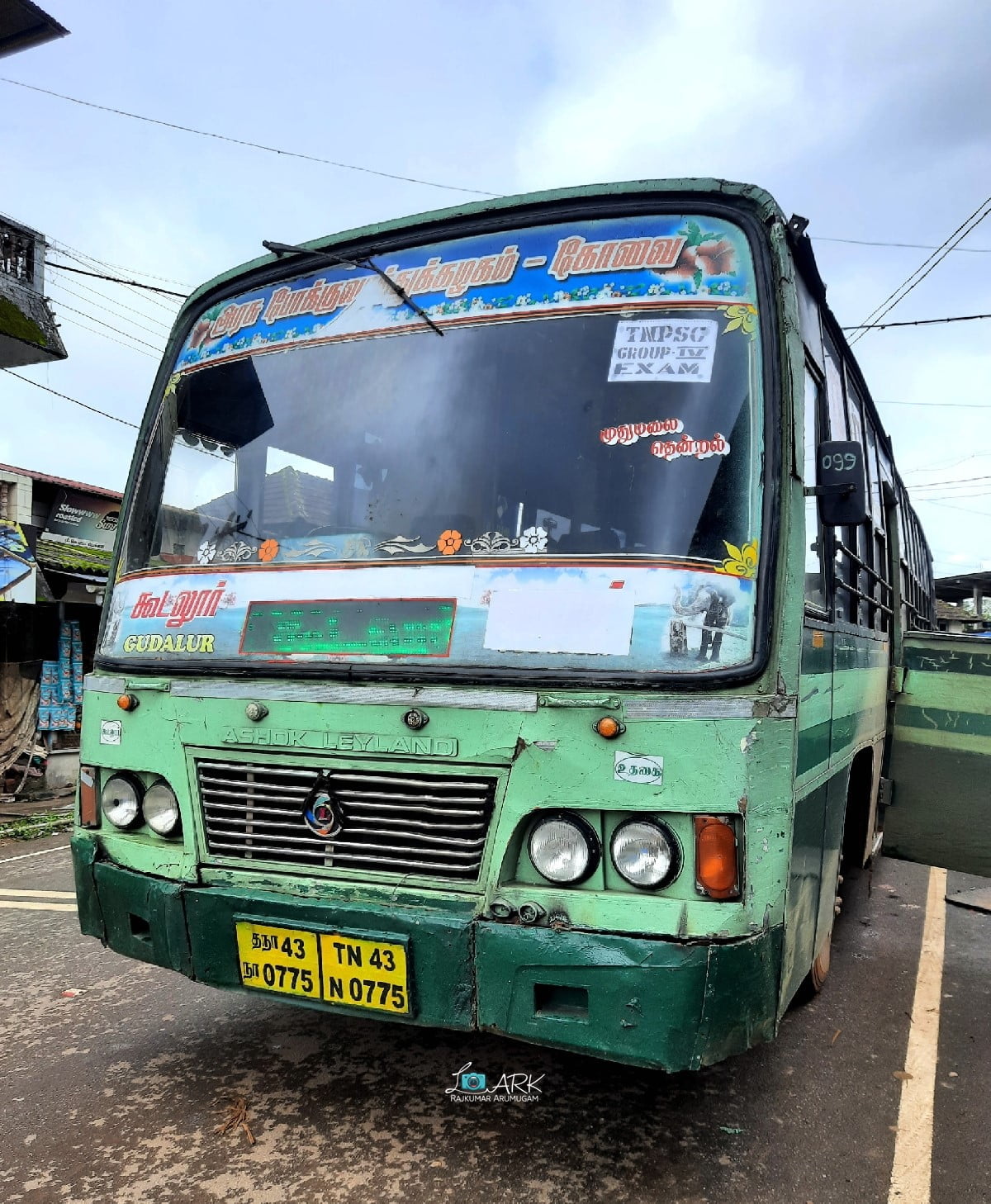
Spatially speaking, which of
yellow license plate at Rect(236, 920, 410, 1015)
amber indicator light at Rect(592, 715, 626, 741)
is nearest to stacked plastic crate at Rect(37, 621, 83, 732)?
yellow license plate at Rect(236, 920, 410, 1015)

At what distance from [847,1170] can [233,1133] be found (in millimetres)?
1836

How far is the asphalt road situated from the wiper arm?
242cm

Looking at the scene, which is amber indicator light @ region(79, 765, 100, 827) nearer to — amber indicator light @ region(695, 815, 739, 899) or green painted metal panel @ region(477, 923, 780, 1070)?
green painted metal panel @ region(477, 923, 780, 1070)

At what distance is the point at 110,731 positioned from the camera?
120 inches

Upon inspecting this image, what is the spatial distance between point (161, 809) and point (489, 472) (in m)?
1.47

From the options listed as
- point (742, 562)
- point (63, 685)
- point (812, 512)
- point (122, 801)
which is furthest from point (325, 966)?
point (63, 685)

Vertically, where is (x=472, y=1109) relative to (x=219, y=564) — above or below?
below

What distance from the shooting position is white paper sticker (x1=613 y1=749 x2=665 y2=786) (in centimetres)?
230

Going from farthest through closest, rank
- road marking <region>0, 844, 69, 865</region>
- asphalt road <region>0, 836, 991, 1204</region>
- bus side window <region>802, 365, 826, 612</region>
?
1. road marking <region>0, 844, 69, 865</region>
2. bus side window <region>802, 365, 826, 612</region>
3. asphalt road <region>0, 836, 991, 1204</region>

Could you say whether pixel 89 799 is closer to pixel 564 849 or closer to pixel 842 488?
pixel 564 849

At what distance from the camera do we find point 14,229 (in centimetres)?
965

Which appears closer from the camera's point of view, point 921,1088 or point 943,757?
point 921,1088

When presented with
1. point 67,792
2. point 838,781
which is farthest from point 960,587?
point 838,781

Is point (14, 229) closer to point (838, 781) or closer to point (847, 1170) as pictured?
point (838, 781)
